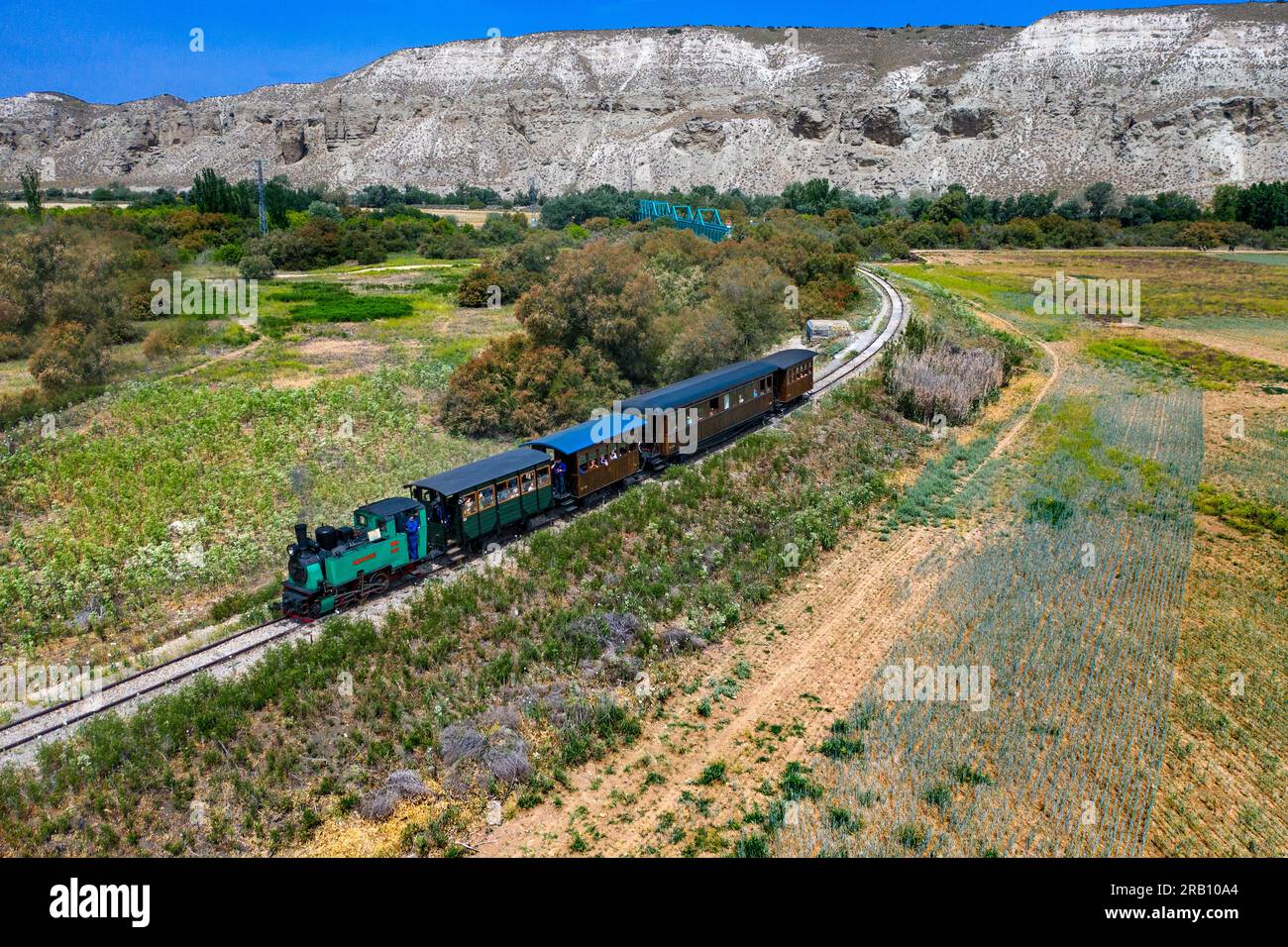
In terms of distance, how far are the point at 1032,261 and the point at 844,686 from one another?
86032 millimetres

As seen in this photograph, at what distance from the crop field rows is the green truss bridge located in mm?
48072

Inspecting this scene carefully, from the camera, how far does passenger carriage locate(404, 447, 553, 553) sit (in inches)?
843

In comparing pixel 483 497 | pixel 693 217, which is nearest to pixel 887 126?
pixel 693 217

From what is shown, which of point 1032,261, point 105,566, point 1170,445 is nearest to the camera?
point 105,566

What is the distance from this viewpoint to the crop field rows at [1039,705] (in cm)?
1365

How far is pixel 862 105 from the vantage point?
140125 millimetres

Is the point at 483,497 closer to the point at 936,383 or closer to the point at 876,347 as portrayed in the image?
the point at 936,383

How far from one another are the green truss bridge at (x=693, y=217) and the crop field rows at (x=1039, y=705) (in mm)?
48072

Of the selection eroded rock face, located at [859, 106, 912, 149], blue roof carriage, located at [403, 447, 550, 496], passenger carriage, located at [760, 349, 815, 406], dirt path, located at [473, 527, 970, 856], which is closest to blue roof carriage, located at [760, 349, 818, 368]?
passenger carriage, located at [760, 349, 815, 406]

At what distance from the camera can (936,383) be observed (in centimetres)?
3703

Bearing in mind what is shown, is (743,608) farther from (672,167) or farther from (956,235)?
(672,167)

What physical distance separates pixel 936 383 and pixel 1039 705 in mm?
22517

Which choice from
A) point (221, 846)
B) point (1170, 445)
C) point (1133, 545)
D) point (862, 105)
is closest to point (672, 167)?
point (862, 105)

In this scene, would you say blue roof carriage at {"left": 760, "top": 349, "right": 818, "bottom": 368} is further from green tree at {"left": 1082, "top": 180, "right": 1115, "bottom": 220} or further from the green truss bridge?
green tree at {"left": 1082, "top": 180, "right": 1115, "bottom": 220}
